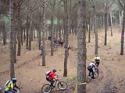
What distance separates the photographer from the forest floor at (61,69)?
79.8ft

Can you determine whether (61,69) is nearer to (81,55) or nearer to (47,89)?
(47,89)

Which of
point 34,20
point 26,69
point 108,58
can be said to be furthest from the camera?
point 34,20

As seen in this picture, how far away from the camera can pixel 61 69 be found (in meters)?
31.5

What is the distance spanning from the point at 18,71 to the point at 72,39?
2109 cm

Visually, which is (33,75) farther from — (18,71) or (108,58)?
(108,58)

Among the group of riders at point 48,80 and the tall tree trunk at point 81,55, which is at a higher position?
the tall tree trunk at point 81,55

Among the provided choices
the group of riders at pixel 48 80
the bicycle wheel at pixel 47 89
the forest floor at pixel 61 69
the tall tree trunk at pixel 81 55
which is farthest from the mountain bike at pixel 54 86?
the tall tree trunk at pixel 81 55

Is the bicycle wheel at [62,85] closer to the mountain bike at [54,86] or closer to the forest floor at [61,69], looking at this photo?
the mountain bike at [54,86]

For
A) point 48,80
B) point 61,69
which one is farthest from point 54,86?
point 61,69

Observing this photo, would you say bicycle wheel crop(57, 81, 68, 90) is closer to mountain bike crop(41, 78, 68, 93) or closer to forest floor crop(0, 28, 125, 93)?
mountain bike crop(41, 78, 68, 93)

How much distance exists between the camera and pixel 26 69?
32688mm

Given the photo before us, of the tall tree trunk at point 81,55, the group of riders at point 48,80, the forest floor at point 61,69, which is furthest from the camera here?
the forest floor at point 61,69

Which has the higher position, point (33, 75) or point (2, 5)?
point (2, 5)

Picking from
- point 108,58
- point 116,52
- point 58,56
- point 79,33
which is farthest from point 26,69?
point 79,33
